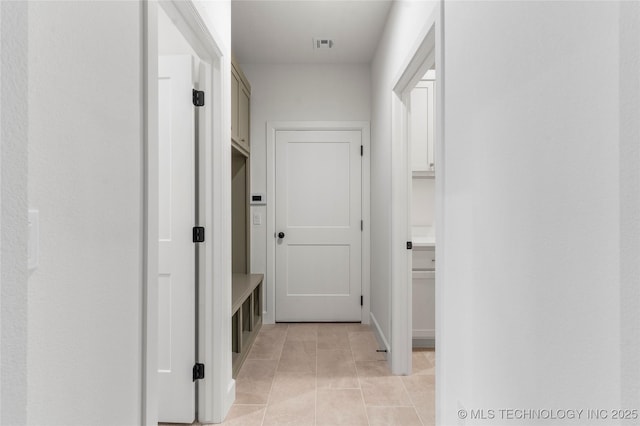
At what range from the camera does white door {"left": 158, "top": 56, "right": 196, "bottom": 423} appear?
Answer: 76.9 inches

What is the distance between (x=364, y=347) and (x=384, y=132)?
1866 mm

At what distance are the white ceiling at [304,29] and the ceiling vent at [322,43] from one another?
4 cm

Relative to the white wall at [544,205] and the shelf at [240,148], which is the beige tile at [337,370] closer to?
the white wall at [544,205]

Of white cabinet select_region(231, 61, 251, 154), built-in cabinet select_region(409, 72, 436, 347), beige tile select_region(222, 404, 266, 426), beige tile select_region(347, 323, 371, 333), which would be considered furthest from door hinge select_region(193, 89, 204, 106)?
beige tile select_region(347, 323, 371, 333)

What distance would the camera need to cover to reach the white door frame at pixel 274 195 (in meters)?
3.97

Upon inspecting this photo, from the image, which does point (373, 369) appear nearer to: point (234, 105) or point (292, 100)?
point (234, 105)

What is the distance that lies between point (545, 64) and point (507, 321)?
27.4 inches

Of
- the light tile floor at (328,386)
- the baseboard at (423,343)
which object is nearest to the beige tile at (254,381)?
the light tile floor at (328,386)

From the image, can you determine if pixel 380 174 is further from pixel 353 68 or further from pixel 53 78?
pixel 53 78

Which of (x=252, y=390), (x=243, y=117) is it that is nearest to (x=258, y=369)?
(x=252, y=390)

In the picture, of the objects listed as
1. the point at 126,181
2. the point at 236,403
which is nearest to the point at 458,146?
the point at 126,181

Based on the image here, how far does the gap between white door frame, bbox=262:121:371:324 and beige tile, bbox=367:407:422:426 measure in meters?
1.74

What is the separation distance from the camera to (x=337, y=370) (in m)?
2.79

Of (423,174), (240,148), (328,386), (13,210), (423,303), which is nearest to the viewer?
(13,210)
